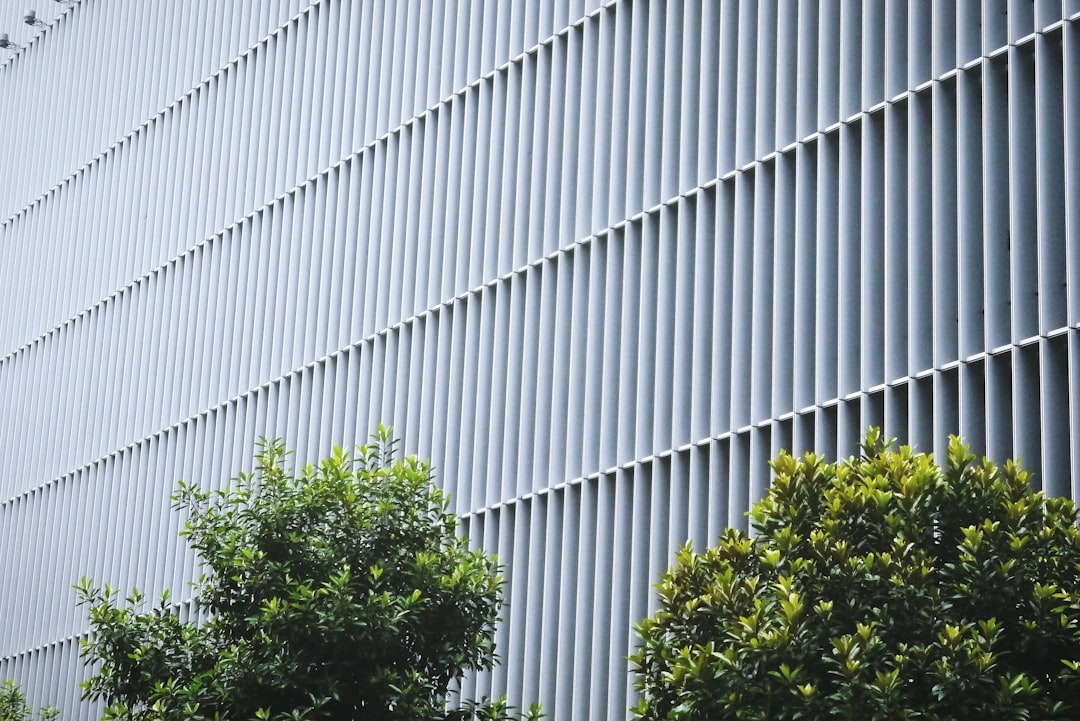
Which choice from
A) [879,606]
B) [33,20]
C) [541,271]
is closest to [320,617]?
[879,606]

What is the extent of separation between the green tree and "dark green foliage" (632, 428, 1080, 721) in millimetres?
2609

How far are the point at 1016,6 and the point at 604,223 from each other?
264 inches

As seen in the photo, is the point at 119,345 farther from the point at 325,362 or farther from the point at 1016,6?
the point at 1016,6

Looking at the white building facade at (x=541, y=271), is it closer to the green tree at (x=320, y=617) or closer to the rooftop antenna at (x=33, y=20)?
the rooftop antenna at (x=33, y=20)

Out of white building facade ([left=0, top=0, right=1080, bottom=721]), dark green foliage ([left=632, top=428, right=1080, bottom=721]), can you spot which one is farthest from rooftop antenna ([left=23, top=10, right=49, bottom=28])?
dark green foliage ([left=632, top=428, right=1080, bottom=721])

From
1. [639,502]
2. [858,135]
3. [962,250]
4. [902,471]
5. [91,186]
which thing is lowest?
[902,471]

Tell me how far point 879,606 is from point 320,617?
480 cm

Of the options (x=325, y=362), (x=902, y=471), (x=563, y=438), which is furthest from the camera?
(x=325, y=362)

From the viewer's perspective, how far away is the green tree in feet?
53.1

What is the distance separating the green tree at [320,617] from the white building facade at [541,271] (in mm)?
4901

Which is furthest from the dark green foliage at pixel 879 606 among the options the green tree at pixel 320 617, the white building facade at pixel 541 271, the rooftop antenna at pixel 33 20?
the rooftop antenna at pixel 33 20

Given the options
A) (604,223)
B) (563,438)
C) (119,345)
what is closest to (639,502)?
(563,438)

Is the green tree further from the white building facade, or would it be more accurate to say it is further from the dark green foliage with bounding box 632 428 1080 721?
the white building facade

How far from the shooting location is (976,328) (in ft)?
61.2
